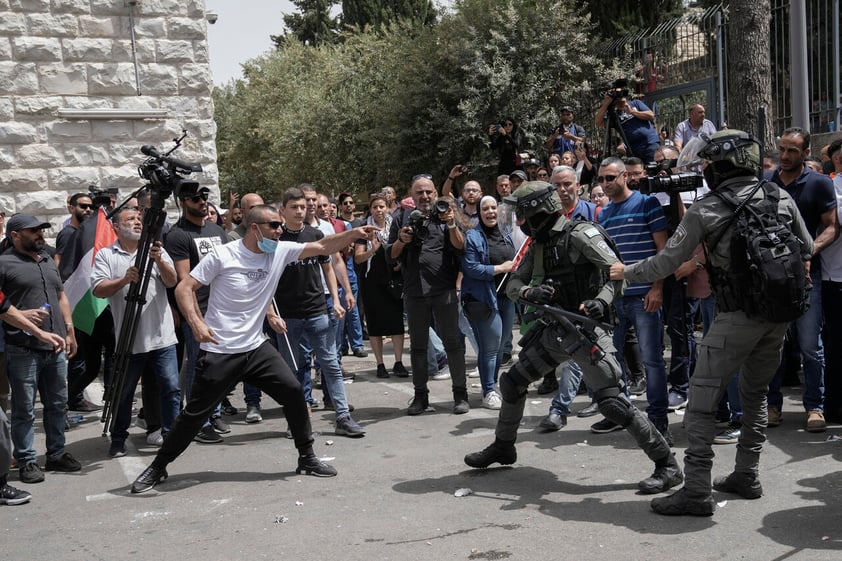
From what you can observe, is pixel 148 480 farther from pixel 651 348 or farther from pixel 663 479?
pixel 651 348

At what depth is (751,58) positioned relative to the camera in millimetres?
11586

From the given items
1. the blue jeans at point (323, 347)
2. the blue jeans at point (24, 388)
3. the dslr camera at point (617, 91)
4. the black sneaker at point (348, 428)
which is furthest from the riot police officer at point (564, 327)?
the dslr camera at point (617, 91)

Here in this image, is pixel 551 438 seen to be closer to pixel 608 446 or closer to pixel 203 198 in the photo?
pixel 608 446

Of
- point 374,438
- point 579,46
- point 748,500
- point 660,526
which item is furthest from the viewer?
point 579,46

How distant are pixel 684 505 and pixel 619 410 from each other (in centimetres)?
72

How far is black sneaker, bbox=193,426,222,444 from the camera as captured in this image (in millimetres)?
7907

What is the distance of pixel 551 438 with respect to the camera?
24.0 ft

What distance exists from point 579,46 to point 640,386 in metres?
12.2

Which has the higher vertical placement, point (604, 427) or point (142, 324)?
point (142, 324)

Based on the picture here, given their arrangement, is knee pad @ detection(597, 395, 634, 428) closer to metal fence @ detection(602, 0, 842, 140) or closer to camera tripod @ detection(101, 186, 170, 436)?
camera tripod @ detection(101, 186, 170, 436)

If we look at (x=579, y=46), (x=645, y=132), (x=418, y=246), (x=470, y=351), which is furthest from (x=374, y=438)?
(x=579, y=46)

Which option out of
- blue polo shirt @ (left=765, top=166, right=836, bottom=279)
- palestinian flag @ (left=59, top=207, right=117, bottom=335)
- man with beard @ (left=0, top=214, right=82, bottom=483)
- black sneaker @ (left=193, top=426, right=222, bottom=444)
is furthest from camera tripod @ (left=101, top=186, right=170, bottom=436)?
blue polo shirt @ (left=765, top=166, right=836, bottom=279)

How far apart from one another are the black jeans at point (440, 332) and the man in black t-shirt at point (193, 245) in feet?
5.69

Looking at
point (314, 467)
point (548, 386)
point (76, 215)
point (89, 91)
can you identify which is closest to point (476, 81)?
point (89, 91)
